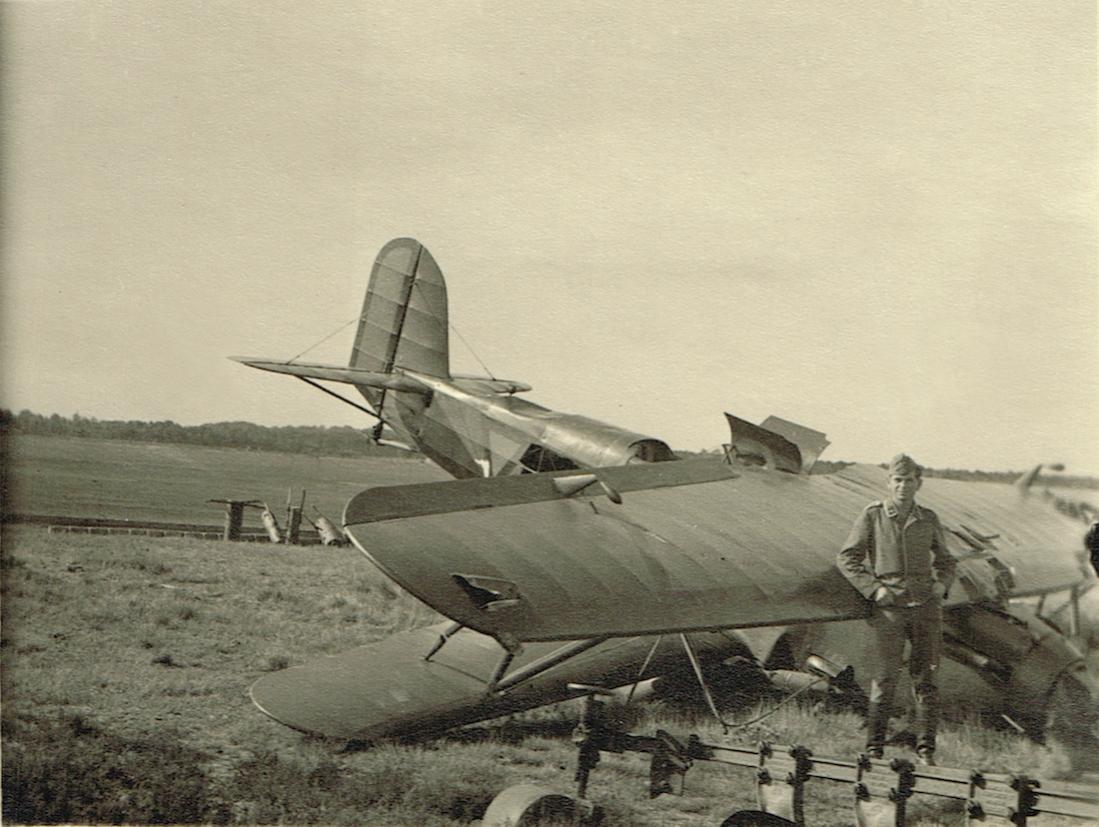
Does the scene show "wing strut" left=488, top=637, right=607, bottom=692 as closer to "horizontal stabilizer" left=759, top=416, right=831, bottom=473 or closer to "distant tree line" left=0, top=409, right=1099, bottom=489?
"distant tree line" left=0, top=409, right=1099, bottom=489

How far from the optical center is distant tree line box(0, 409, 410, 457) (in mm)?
5219

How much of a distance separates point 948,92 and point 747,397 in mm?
2163

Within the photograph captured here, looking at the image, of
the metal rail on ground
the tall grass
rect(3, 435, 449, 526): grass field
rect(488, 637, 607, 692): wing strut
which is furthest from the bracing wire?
the metal rail on ground

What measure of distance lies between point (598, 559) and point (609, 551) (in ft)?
0.29

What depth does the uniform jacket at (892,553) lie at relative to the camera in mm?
4098

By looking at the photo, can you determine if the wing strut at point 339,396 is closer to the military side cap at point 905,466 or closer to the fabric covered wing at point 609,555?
the fabric covered wing at point 609,555

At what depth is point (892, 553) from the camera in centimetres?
412

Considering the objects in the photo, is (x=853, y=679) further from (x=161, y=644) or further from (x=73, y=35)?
(x=73, y=35)

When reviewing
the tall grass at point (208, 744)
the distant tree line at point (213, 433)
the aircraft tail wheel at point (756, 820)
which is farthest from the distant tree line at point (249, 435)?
the aircraft tail wheel at point (756, 820)

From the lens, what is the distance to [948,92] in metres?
5.23

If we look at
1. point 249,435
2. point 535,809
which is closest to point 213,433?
point 249,435

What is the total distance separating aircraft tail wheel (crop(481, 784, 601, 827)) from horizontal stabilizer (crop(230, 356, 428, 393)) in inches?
123

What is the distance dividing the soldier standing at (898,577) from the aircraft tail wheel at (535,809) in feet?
4.32

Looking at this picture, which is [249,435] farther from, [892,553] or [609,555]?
[892,553]
